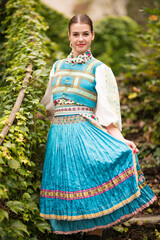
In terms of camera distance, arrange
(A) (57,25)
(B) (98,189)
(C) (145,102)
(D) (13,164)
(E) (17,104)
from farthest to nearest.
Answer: (A) (57,25) < (C) (145,102) < (E) (17,104) < (B) (98,189) < (D) (13,164)

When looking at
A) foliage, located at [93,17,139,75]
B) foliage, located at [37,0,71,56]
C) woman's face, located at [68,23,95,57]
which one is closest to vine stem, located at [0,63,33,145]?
woman's face, located at [68,23,95,57]

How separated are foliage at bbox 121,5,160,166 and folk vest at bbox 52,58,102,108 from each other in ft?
7.15

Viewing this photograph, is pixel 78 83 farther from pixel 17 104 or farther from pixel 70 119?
pixel 17 104

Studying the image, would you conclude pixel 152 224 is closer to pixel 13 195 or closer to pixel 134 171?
pixel 134 171

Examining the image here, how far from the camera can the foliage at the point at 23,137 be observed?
1.90 meters

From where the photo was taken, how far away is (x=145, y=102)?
16.8 ft

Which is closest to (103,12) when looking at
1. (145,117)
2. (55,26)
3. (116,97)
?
(55,26)

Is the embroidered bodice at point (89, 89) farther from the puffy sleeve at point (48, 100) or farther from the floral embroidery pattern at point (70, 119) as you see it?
the puffy sleeve at point (48, 100)

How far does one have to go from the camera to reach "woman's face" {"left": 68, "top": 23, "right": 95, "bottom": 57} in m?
2.33

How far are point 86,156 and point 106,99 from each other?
0.46 metres

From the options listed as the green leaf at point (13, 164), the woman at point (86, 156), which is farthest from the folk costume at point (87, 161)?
the green leaf at point (13, 164)

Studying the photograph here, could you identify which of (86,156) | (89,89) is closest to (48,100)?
(89,89)

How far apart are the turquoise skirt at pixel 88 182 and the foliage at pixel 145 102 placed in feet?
6.90

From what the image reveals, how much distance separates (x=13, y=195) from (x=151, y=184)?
6.89 feet
